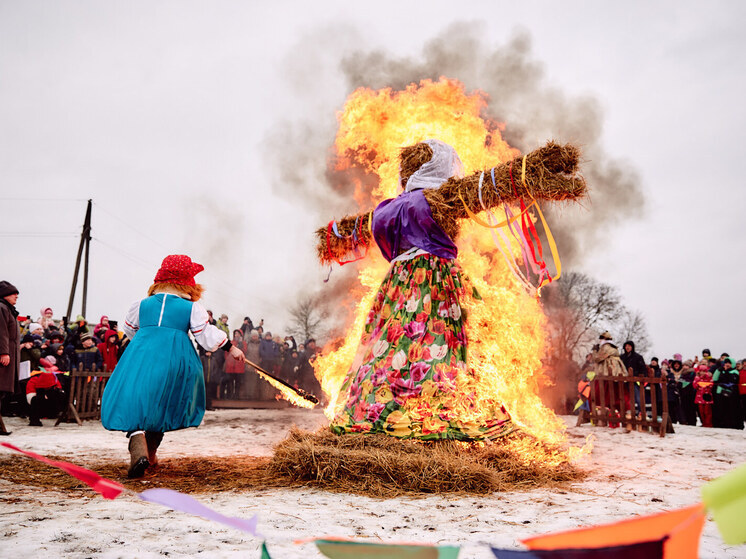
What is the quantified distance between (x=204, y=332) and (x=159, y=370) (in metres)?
0.49

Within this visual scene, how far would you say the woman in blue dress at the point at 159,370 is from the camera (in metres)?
4.35

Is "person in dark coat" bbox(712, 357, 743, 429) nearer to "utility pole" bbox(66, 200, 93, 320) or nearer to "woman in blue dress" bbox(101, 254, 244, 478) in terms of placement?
"woman in blue dress" bbox(101, 254, 244, 478)

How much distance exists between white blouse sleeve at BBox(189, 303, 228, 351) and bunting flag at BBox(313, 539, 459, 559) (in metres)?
3.76

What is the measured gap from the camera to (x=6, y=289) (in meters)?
7.74

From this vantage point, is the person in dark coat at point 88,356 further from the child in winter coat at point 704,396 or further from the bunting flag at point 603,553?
the child in winter coat at point 704,396

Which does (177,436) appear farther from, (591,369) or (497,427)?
(591,369)

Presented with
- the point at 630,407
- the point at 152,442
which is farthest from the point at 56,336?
the point at 630,407

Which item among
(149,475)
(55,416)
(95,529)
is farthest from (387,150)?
(55,416)

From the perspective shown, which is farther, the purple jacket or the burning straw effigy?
the purple jacket

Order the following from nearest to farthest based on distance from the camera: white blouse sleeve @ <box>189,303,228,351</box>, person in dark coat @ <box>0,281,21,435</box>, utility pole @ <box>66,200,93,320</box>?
white blouse sleeve @ <box>189,303,228,351</box>, person in dark coat @ <box>0,281,21,435</box>, utility pole @ <box>66,200,93,320</box>

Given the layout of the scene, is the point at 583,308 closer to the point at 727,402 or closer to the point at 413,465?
the point at 727,402

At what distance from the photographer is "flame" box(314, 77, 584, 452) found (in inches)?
207

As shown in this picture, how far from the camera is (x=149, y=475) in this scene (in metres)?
4.44

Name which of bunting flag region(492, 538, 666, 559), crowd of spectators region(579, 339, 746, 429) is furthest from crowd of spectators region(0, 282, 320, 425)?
bunting flag region(492, 538, 666, 559)
